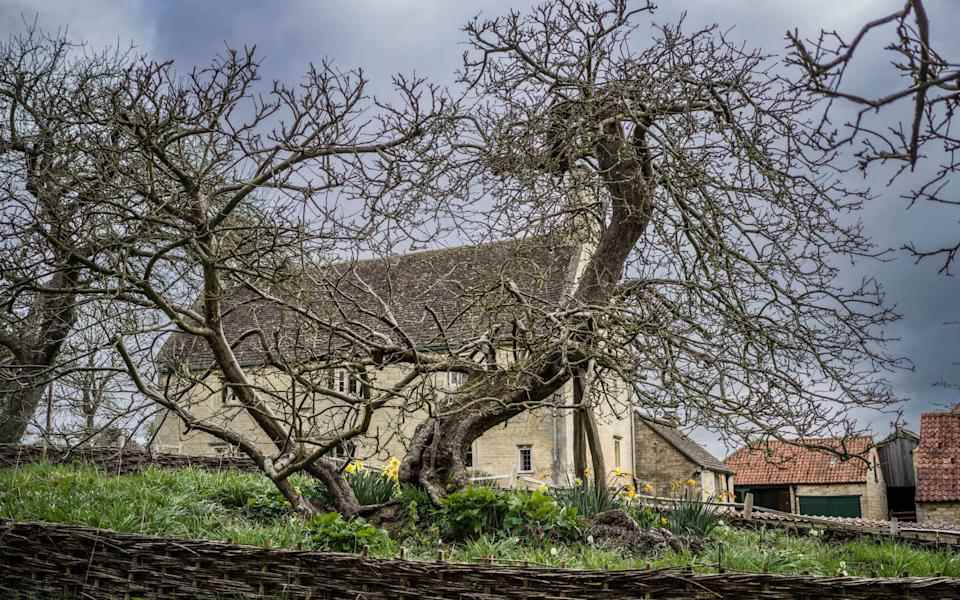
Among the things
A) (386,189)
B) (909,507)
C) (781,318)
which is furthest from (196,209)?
(909,507)

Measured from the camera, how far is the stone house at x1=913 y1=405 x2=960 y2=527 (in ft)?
78.2

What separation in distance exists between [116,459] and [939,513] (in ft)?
72.2

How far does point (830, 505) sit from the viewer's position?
1297 inches

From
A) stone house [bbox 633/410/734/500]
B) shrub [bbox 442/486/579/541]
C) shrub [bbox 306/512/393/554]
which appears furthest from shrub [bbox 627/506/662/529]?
stone house [bbox 633/410/734/500]

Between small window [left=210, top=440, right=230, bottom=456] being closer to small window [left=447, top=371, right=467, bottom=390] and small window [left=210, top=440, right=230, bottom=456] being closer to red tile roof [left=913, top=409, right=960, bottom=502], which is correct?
small window [left=447, top=371, right=467, bottom=390]

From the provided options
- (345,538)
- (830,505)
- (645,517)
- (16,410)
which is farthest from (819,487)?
(345,538)

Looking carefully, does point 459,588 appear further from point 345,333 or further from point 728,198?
point 728,198

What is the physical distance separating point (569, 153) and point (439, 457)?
12.6ft

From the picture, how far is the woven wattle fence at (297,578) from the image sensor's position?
234 inches

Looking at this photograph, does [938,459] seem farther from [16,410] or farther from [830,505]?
[16,410]

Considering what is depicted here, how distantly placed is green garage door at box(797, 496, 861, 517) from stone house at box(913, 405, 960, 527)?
6.64 metres

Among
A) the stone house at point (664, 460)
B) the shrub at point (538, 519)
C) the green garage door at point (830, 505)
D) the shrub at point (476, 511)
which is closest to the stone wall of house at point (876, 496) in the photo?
the green garage door at point (830, 505)

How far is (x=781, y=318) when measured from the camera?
30.3 feet

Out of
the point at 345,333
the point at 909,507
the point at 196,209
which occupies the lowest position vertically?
the point at 909,507
